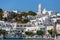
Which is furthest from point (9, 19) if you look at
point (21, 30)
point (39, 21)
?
point (21, 30)

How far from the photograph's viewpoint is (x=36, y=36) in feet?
129

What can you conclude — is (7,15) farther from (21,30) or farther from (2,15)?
(21,30)

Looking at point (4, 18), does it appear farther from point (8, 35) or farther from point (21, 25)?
point (8, 35)

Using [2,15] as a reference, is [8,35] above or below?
below

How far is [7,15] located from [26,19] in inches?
199

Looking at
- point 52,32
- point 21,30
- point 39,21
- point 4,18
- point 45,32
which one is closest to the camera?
point 52,32

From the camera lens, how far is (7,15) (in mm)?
55375

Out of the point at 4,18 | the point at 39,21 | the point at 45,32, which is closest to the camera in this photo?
the point at 45,32

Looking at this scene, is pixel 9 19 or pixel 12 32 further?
pixel 9 19

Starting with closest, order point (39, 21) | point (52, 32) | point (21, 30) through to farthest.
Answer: point (52, 32)
point (21, 30)
point (39, 21)

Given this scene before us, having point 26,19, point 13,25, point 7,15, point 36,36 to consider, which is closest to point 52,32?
point 36,36

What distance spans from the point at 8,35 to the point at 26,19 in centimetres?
1057

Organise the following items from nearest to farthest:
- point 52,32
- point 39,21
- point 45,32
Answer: point 52,32 < point 45,32 < point 39,21

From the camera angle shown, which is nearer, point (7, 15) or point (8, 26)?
point (8, 26)
